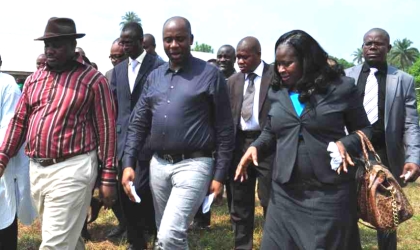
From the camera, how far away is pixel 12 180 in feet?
13.0

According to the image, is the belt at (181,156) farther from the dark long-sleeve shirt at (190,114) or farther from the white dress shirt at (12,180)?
the white dress shirt at (12,180)

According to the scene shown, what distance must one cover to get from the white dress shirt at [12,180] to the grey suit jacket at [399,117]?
3.05m

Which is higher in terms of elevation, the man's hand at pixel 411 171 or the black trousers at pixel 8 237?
the man's hand at pixel 411 171

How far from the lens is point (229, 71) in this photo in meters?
7.12

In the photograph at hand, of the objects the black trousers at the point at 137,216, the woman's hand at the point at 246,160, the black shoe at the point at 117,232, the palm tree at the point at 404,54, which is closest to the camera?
the woman's hand at the point at 246,160

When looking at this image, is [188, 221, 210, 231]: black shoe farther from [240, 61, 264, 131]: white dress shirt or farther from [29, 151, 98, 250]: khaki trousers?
[29, 151, 98, 250]: khaki trousers

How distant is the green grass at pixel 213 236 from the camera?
5332mm

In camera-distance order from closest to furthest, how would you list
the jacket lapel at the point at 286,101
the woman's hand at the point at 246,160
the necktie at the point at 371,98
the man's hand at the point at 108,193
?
the jacket lapel at the point at 286,101
the woman's hand at the point at 246,160
the man's hand at the point at 108,193
the necktie at the point at 371,98

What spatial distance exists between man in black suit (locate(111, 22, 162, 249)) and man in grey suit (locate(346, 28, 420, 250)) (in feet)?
6.64

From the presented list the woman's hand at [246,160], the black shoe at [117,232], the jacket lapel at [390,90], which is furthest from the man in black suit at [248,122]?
the black shoe at [117,232]

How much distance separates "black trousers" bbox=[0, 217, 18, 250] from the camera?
4.06 metres

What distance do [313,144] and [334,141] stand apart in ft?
0.44

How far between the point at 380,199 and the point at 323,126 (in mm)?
546

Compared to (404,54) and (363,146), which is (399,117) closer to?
(363,146)
